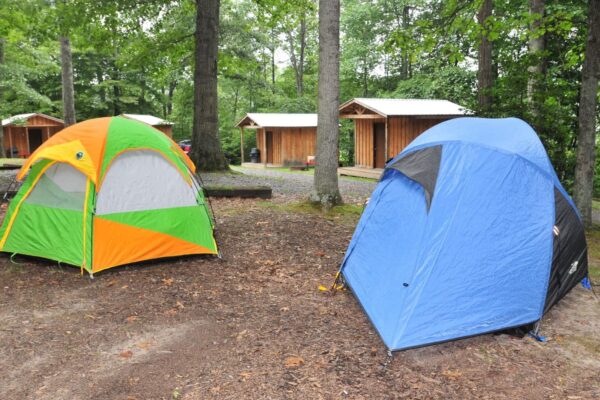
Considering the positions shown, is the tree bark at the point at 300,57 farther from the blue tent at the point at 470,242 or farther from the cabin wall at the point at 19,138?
the blue tent at the point at 470,242

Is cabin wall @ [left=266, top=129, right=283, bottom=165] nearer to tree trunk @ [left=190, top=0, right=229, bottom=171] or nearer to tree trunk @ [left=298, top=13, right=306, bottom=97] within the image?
tree trunk @ [left=298, top=13, right=306, bottom=97]

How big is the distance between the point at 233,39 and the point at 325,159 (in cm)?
1705

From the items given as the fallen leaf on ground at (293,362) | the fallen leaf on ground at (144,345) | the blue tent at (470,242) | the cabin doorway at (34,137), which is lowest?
the fallen leaf on ground at (293,362)

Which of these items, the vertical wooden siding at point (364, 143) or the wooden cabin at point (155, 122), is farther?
the wooden cabin at point (155, 122)

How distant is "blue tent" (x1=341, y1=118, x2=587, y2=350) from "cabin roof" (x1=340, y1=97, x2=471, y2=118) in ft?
41.0

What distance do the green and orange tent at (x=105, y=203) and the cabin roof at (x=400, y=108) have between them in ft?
39.4

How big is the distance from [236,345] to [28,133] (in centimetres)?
3392

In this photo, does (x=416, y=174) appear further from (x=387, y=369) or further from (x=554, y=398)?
(x=554, y=398)

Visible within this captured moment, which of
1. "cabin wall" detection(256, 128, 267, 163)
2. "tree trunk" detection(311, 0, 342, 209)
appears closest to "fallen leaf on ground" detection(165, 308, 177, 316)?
"tree trunk" detection(311, 0, 342, 209)

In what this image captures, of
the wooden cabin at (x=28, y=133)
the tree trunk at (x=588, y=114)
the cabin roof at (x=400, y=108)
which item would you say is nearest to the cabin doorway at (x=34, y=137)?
the wooden cabin at (x=28, y=133)

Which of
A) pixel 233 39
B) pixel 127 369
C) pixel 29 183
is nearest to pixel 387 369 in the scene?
pixel 127 369

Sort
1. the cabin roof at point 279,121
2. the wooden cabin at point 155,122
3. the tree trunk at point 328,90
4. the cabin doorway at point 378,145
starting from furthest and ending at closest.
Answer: the wooden cabin at point 155,122 < the cabin roof at point 279,121 < the cabin doorway at point 378,145 < the tree trunk at point 328,90

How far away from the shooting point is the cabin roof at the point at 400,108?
661 inches

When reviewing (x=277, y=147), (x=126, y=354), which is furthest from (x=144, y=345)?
(x=277, y=147)
